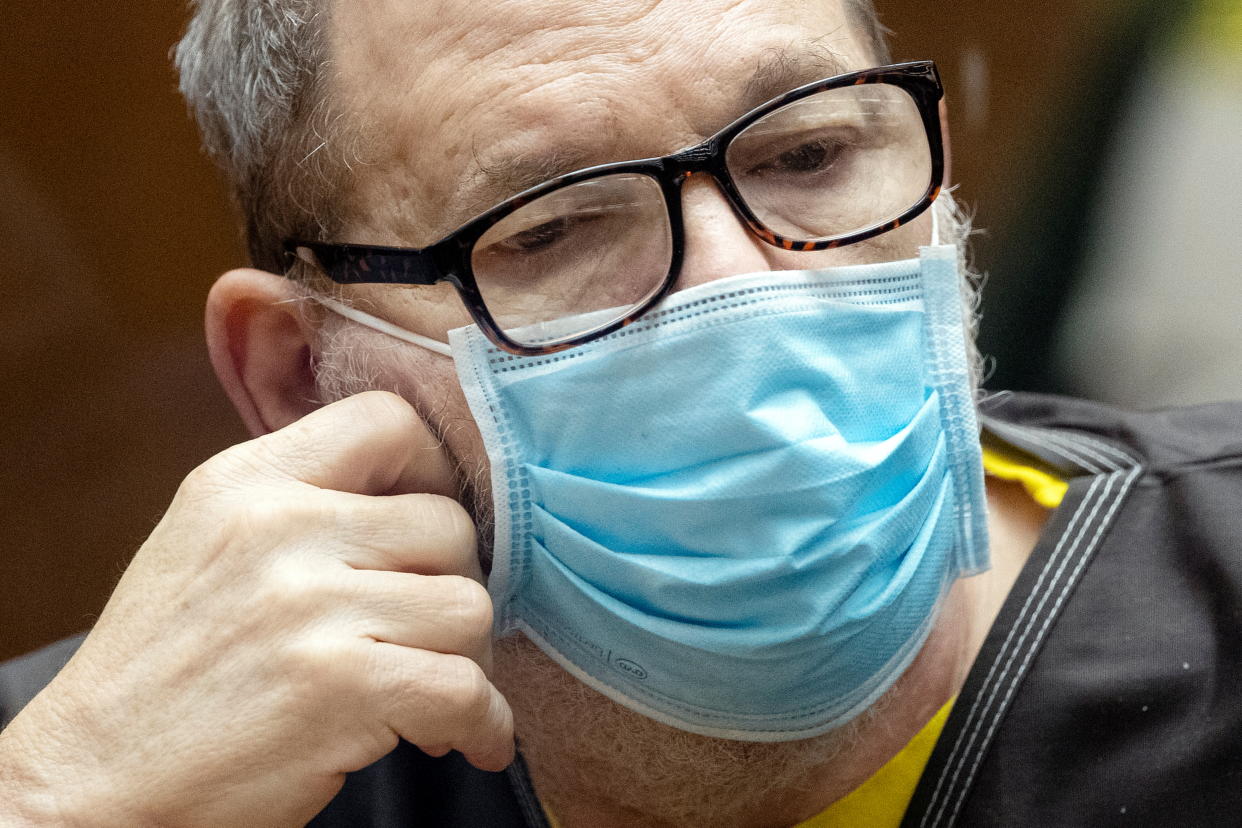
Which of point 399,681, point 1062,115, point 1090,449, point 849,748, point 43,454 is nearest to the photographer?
point 399,681

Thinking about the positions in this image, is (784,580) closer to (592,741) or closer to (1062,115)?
(592,741)

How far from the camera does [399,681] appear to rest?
1.13 metres

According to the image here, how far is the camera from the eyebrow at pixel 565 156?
1.25m

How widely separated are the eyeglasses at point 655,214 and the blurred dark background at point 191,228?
1031 millimetres

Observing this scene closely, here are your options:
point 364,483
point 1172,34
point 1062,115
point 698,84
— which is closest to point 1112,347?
point 1062,115

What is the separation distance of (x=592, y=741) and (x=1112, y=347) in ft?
7.40

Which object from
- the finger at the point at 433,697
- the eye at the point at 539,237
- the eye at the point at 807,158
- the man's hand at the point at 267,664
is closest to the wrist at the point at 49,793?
the man's hand at the point at 267,664

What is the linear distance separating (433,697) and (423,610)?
95 millimetres

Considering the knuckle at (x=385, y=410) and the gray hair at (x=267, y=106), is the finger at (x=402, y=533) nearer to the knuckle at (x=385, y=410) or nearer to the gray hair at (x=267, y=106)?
the knuckle at (x=385, y=410)

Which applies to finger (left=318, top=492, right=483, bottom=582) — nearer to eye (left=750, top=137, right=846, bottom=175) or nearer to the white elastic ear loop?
Answer: the white elastic ear loop

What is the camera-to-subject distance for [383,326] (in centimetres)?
138

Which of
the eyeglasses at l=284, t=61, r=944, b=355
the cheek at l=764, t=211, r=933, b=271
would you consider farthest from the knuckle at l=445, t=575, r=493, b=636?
the cheek at l=764, t=211, r=933, b=271

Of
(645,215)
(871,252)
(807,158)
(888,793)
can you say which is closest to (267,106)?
(645,215)

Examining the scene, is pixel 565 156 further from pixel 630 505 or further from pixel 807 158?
pixel 630 505
